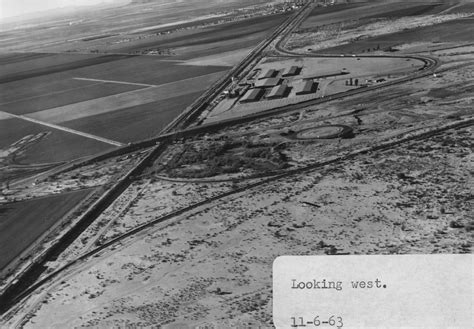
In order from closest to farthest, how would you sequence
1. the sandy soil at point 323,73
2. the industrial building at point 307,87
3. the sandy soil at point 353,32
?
the sandy soil at point 323,73
the industrial building at point 307,87
the sandy soil at point 353,32

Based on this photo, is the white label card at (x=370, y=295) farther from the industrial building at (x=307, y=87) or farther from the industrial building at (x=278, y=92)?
the industrial building at (x=307, y=87)

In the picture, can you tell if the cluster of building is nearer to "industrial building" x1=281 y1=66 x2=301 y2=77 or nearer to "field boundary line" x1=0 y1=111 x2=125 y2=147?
"industrial building" x1=281 y1=66 x2=301 y2=77

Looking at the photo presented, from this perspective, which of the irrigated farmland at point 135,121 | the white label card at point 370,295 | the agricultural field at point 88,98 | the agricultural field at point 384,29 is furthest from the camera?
the agricultural field at point 384,29

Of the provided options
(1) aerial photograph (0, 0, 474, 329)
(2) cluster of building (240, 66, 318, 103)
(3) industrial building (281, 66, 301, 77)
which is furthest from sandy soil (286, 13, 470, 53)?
(2) cluster of building (240, 66, 318, 103)

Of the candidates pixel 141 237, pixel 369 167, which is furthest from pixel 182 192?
pixel 369 167

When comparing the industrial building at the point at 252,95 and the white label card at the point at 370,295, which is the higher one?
the industrial building at the point at 252,95

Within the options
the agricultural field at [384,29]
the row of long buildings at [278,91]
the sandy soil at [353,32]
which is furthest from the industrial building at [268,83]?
the sandy soil at [353,32]

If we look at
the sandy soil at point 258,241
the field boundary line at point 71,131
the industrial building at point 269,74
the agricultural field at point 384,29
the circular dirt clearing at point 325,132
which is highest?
the agricultural field at point 384,29

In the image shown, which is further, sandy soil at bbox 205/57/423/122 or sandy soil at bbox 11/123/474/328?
sandy soil at bbox 205/57/423/122
